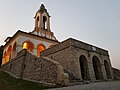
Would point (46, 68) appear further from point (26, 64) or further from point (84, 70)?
point (84, 70)

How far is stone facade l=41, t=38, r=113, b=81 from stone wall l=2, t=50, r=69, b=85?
95.3 inches

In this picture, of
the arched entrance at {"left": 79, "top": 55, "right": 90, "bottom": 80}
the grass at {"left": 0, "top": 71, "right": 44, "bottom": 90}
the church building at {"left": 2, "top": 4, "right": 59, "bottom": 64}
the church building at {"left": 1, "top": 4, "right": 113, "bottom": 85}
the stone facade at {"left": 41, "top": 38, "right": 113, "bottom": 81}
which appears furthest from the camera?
the church building at {"left": 2, "top": 4, "right": 59, "bottom": 64}

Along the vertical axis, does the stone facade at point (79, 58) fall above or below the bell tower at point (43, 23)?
below

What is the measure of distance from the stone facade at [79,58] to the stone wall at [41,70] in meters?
2.42

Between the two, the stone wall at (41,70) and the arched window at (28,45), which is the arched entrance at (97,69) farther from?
the arched window at (28,45)

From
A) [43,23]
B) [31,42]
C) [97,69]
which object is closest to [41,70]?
[97,69]

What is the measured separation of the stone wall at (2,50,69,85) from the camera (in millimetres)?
8031

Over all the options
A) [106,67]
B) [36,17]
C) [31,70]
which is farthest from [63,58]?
[36,17]

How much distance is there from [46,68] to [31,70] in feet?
7.69

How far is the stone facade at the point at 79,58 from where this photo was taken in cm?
1147

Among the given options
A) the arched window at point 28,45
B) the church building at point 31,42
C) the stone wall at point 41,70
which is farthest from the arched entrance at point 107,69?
the arched window at point 28,45

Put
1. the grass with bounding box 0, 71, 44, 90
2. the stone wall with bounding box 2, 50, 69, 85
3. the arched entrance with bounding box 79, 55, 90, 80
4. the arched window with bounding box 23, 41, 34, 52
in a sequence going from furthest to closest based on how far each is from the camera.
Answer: the arched window with bounding box 23, 41, 34, 52 < the arched entrance with bounding box 79, 55, 90, 80 < the stone wall with bounding box 2, 50, 69, 85 < the grass with bounding box 0, 71, 44, 90

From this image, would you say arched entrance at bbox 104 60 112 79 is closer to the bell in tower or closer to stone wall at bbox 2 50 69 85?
stone wall at bbox 2 50 69 85

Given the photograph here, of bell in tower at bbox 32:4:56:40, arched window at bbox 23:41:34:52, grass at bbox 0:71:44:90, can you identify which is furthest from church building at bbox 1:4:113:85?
bell in tower at bbox 32:4:56:40
